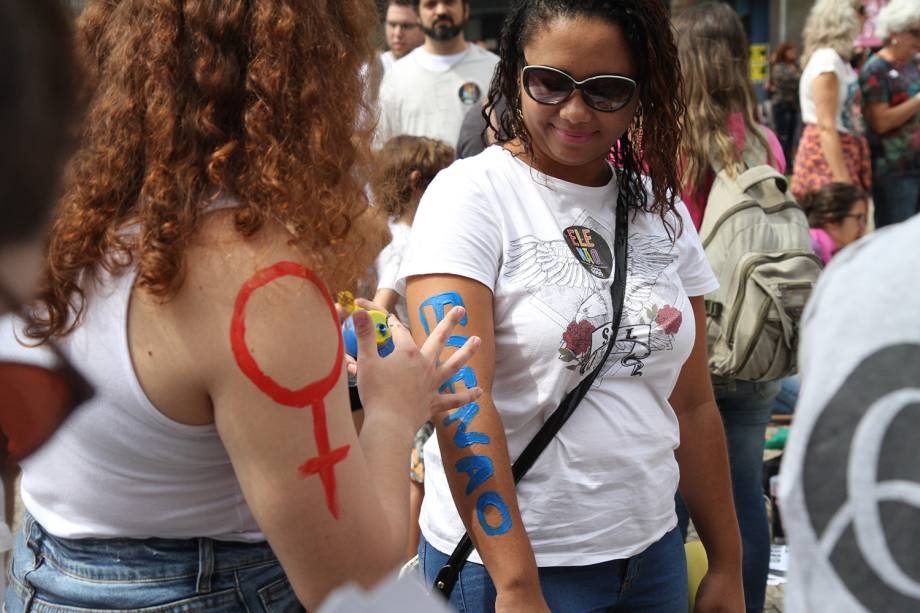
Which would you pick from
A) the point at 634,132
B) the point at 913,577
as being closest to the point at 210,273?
the point at 913,577

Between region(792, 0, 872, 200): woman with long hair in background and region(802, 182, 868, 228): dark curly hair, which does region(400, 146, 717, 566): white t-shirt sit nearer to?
region(802, 182, 868, 228): dark curly hair

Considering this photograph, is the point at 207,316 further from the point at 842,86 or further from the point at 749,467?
→ the point at 842,86

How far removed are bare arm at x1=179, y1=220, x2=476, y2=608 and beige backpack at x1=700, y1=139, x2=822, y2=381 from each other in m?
1.98

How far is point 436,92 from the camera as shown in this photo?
5.12 metres

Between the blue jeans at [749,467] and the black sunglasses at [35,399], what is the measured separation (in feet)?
7.42

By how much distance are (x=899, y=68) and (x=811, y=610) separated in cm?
620

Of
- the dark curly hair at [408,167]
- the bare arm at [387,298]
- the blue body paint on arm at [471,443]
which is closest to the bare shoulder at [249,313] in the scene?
the blue body paint on arm at [471,443]

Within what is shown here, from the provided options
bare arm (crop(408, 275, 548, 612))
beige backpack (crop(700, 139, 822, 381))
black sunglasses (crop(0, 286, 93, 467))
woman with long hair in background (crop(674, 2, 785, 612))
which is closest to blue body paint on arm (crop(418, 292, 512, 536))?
bare arm (crop(408, 275, 548, 612))

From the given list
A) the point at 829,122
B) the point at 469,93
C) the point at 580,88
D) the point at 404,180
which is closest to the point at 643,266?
the point at 580,88

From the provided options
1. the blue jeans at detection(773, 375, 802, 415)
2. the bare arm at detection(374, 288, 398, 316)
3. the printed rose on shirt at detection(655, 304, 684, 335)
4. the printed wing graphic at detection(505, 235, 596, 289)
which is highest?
the printed wing graphic at detection(505, 235, 596, 289)

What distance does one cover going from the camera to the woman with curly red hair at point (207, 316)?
1.29 m

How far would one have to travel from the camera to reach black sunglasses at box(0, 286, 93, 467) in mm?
1321

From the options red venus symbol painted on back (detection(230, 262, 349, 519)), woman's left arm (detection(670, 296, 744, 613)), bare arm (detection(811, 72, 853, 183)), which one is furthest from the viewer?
bare arm (detection(811, 72, 853, 183))

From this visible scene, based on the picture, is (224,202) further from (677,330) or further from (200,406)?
(677,330)
